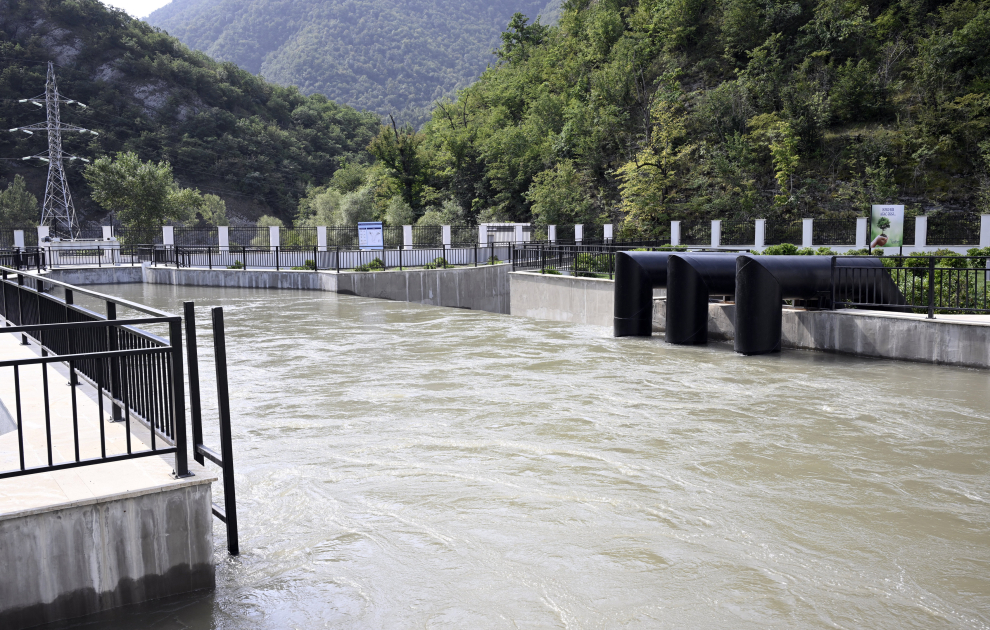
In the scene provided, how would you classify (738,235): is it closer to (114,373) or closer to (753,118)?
(753,118)

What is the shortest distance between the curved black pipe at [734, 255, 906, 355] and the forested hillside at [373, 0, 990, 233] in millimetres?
29764

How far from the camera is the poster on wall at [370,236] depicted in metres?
30.6

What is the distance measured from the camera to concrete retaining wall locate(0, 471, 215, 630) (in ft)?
12.0

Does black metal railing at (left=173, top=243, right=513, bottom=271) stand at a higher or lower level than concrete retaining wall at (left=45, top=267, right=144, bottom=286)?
higher

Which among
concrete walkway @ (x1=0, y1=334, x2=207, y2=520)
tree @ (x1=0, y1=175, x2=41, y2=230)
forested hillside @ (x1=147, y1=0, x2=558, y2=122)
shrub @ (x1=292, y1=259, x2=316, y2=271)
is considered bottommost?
concrete walkway @ (x1=0, y1=334, x2=207, y2=520)

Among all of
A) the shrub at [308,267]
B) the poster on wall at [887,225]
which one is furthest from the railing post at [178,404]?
the shrub at [308,267]

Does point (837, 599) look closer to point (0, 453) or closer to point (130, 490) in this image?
point (130, 490)

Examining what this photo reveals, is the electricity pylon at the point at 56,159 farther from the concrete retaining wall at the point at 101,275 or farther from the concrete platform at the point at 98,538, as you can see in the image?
the concrete platform at the point at 98,538

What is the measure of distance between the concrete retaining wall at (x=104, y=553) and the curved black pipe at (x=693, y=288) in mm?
9833

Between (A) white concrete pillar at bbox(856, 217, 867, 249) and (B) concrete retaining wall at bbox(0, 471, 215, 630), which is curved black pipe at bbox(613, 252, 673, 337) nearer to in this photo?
(B) concrete retaining wall at bbox(0, 471, 215, 630)

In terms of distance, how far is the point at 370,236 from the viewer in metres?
30.8

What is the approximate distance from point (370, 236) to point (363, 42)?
14890 cm

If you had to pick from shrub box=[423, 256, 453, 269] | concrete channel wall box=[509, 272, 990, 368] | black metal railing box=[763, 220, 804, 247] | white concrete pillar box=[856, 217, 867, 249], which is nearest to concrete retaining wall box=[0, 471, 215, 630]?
concrete channel wall box=[509, 272, 990, 368]

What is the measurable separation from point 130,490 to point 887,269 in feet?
39.7
